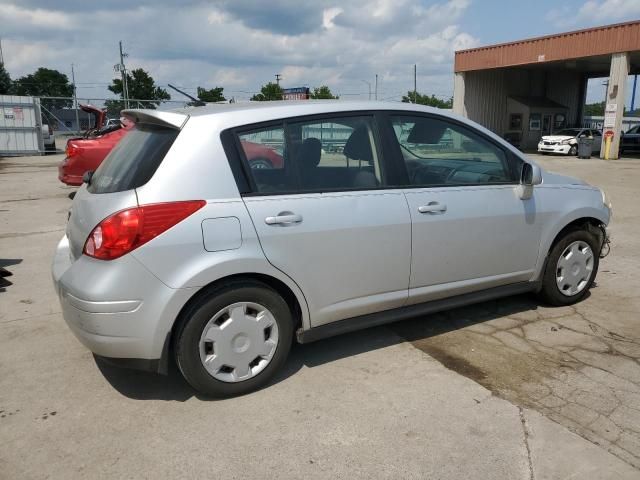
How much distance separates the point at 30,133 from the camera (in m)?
22.0

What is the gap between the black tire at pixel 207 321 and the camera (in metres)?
2.96

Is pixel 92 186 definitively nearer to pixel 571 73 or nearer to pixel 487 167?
pixel 487 167

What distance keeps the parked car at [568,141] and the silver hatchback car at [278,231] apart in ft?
85.0

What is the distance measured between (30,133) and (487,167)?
22554 mm

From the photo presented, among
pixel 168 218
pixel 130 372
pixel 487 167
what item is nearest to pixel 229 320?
pixel 168 218

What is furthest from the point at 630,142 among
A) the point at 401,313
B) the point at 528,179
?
the point at 401,313

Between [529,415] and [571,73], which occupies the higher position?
[571,73]

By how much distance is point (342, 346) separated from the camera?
3.91 metres

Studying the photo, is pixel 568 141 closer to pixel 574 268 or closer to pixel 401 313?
pixel 574 268

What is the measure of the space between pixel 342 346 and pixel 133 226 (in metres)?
1.80

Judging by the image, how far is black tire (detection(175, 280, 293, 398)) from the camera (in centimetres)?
296

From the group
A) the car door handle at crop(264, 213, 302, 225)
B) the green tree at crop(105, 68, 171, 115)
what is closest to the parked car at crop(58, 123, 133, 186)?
the car door handle at crop(264, 213, 302, 225)

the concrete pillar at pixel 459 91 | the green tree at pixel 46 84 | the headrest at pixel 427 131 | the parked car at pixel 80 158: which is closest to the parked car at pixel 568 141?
the concrete pillar at pixel 459 91

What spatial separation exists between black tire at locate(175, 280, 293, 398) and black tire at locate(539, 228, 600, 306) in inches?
93.8
